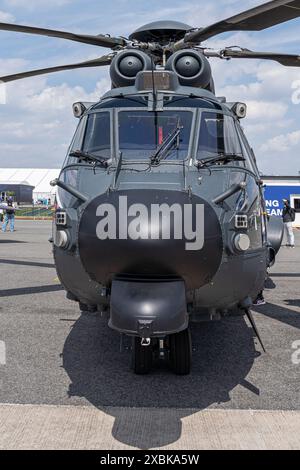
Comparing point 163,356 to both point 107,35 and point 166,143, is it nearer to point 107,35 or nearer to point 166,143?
point 166,143

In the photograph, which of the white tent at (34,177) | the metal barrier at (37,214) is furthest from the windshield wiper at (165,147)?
the white tent at (34,177)

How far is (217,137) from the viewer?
4.76 metres

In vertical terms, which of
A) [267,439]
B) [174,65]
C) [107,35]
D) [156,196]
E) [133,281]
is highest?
[107,35]

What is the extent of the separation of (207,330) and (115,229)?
347 cm

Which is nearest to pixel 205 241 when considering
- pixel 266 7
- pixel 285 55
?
pixel 266 7

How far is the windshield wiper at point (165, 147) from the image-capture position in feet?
14.0

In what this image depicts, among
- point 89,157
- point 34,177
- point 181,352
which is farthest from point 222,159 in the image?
point 34,177

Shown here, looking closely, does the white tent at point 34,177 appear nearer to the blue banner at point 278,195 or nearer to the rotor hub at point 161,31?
the blue banner at point 278,195

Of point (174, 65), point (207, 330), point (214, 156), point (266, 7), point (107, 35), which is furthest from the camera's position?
point (107, 35)

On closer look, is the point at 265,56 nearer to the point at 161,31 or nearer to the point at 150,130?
the point at 161,31

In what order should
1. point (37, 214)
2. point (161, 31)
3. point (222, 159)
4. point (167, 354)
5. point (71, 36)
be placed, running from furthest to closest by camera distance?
point (37, 214)
point (161, 31)
point (71, 36)
point (167, 354)
point (222, 159)

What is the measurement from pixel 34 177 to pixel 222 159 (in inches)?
3443

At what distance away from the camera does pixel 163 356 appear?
466cm

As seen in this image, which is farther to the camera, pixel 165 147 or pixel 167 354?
pixel 167 354
